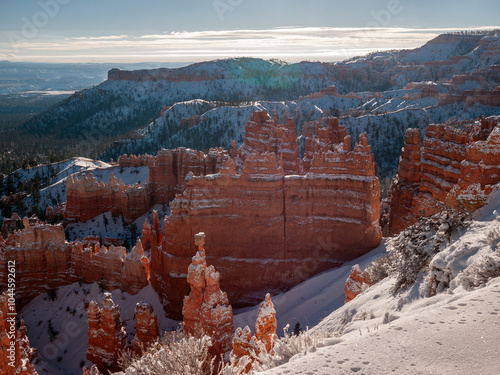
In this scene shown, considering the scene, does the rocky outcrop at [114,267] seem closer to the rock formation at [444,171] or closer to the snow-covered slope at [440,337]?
the rock formation at [444,171]

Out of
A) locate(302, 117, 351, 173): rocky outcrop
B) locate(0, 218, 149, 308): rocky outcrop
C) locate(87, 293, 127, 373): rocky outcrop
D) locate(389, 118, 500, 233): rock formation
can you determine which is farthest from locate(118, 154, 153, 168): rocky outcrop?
locate(87, 293, 127, 373): rocky outcrop

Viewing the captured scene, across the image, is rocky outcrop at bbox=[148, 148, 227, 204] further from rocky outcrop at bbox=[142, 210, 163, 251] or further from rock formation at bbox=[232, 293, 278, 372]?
rock formation at bbox=[232, 293, 278, 372]

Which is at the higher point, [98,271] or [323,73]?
[323,73]

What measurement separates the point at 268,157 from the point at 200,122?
95131 millimetres

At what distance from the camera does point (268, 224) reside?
22.8 metres

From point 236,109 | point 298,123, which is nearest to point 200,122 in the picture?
point 236,109

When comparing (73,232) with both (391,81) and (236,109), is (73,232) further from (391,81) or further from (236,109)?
(391,81)

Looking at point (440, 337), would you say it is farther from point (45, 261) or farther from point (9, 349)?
point (45, 261)

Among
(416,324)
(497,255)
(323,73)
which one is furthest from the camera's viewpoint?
(323,73)

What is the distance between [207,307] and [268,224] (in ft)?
25.0

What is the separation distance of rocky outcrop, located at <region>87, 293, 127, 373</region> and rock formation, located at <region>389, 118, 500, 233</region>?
14960 mm

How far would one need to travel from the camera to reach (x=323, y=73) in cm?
18162

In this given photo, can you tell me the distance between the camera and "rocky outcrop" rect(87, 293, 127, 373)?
19.3 metres

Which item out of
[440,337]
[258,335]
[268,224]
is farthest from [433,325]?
[268,224]
